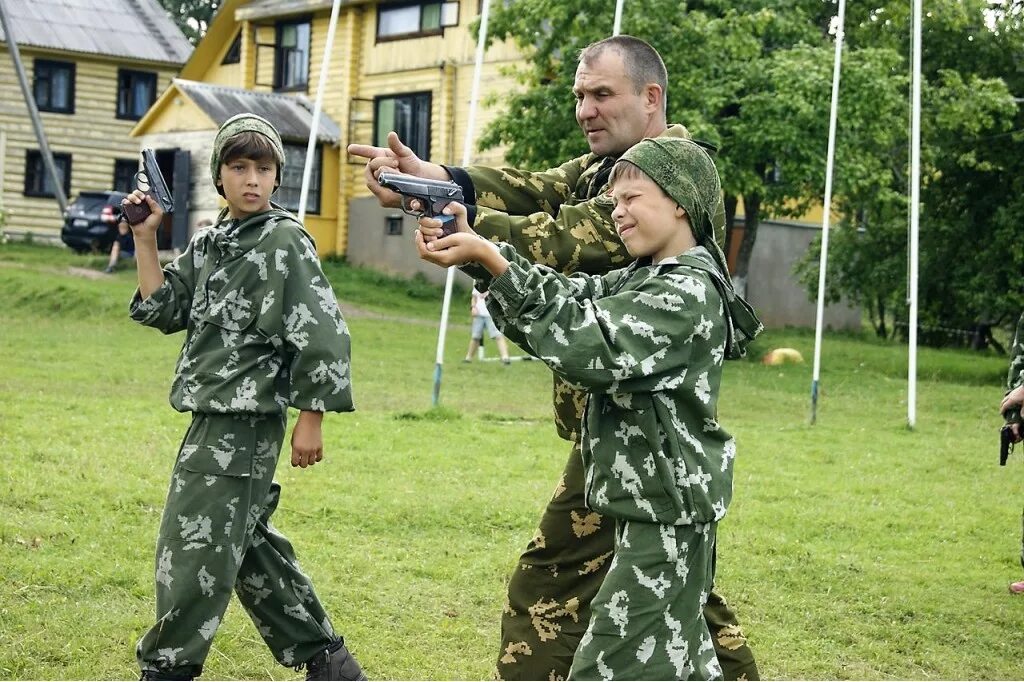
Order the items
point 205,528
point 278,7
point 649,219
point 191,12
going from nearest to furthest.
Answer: point 649,219 < point 205,528 < point 278,7 < point 191,12

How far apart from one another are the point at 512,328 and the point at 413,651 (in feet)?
9.01

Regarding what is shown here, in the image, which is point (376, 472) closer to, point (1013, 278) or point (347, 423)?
point (347, 423)

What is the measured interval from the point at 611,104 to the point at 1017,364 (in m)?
3.85

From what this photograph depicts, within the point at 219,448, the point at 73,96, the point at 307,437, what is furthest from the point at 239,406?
the point at 73,96

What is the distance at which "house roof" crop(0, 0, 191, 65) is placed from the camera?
4356 cm

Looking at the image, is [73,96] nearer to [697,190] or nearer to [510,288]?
[697,190]

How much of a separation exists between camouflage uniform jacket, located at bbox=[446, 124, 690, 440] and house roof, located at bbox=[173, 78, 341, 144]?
30945mm

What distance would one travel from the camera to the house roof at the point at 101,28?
4356 cm

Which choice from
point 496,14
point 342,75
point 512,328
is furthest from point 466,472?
point 342,75

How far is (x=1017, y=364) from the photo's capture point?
318 inches

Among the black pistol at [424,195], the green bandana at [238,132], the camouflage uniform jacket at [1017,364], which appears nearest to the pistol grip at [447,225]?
the black pistol at [424,195]

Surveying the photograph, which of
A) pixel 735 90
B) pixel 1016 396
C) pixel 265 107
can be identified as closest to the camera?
pixel 1016 396

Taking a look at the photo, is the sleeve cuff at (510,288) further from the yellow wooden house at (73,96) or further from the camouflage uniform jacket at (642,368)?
the yellow wooden house at (73,96)

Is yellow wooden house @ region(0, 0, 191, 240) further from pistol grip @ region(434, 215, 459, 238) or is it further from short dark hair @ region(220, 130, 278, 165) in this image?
pistol grip @ region(434, 215, 459, 238)
